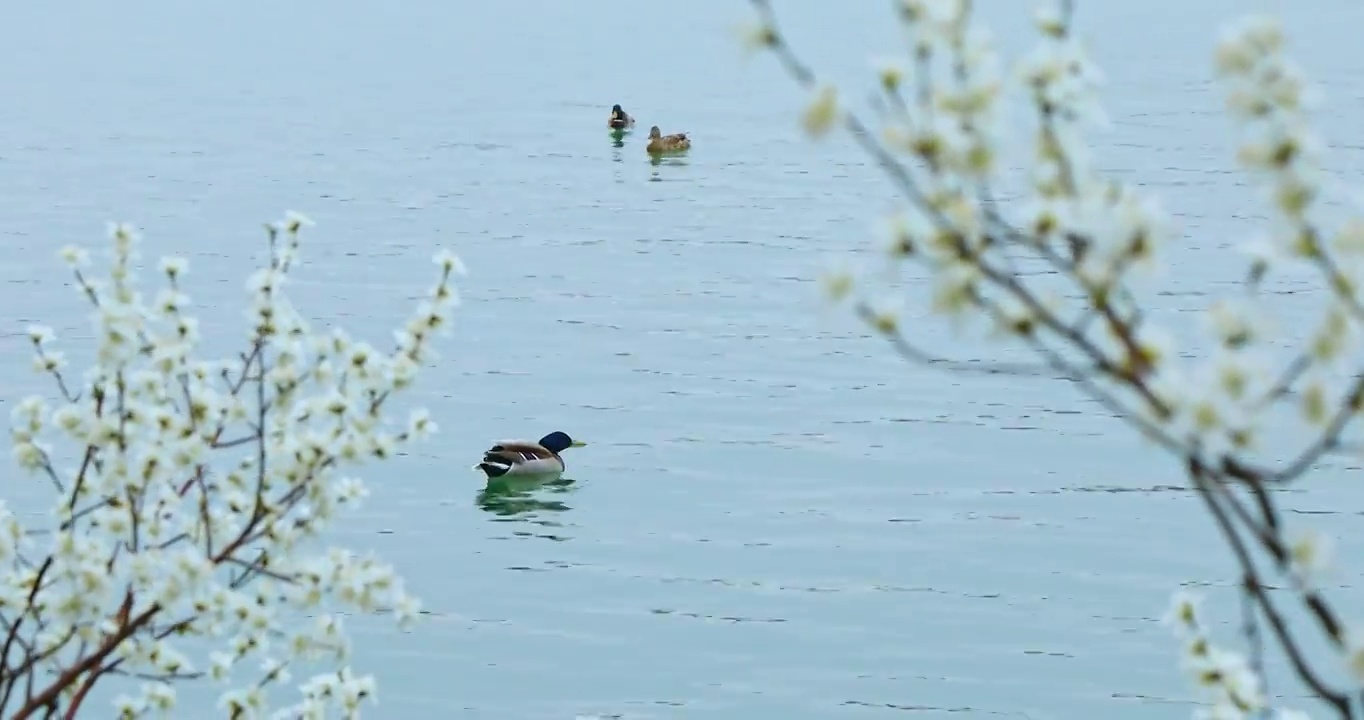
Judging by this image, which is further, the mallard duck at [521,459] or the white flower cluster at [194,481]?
the mallard duck at [521,459]

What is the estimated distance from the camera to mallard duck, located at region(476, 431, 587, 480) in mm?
17641

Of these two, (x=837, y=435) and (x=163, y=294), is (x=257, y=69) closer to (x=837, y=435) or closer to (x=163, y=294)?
(x=837, y=435)

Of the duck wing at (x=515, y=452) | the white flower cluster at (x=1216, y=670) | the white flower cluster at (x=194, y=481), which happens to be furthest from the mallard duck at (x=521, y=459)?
the white flower cluster at (x=1216, y=670)

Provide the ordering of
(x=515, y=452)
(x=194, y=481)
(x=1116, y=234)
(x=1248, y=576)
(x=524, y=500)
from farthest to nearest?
(x=524, y=500), (x=515, y=452), (x=194, y=481), (x=1248, y=576), (x=1116, y=234)

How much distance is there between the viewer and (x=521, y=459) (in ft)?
57.9

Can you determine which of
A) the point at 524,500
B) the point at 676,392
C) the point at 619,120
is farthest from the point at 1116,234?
the point at 619,120

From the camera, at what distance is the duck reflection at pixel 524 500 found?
1745cm

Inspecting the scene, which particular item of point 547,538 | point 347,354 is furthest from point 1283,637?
point 547,538

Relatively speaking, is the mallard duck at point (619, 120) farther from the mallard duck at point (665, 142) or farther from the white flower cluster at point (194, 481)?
the white flower cluster at point (194, 481)

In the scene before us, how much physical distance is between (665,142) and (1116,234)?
32.5 metres

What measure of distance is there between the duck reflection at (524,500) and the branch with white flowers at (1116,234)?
1433cm

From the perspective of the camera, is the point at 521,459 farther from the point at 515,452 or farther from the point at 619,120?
the point at 619,120

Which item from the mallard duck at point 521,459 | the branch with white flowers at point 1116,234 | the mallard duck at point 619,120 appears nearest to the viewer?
the branch with white flowers at point 1116,234

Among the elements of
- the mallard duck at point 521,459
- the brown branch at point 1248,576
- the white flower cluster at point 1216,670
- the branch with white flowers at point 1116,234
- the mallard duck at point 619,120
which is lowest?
the mallard duck at point 521,459
